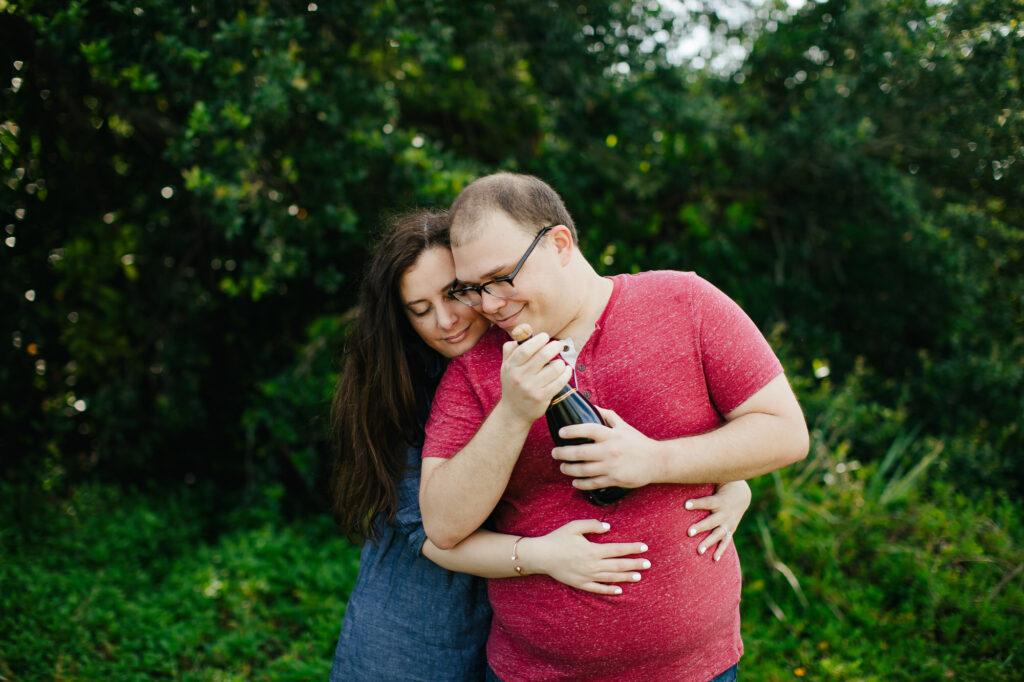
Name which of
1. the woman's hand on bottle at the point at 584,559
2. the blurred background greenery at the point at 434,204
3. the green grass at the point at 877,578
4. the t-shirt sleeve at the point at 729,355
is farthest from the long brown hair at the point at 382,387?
the green grass at the point at 877,578

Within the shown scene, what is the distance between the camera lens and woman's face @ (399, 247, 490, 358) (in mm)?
2143

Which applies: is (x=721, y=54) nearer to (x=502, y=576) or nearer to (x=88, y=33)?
(x=88, y=33)

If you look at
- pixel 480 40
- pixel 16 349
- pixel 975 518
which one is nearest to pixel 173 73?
pixel 480 40

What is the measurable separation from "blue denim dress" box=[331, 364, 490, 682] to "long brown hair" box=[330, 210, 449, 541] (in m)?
0.08

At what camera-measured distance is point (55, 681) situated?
321cm

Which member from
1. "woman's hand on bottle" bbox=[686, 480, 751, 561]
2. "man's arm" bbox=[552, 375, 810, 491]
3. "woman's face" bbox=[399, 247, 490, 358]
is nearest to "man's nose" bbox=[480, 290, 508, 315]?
"woman's face" bbox=[399, 247, 490, 358]

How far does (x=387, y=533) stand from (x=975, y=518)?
3.99 m

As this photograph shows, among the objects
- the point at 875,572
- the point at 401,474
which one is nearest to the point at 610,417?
the point at 401,474

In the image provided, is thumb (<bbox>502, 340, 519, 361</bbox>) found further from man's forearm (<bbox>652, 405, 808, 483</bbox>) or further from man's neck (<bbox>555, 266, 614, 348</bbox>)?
man's forearm (<bbox>652, 405, 808, 483</bbox>)

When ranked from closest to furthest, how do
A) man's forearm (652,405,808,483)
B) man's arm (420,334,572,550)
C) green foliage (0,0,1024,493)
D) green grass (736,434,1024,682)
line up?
man's arm (420,334,572,550) → man's forearm (652,405,808,483) → green grass (736,434,1024,682) → green foliage (0,0,1024,493)

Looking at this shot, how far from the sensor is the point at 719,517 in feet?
6.14

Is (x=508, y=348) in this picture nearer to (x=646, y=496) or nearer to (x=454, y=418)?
(x=454, y=418)

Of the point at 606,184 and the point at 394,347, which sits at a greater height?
the point at 606,184

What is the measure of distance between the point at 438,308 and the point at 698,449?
97 centimetres
